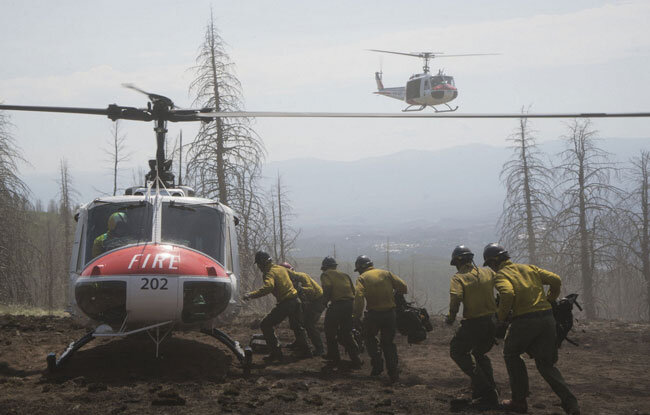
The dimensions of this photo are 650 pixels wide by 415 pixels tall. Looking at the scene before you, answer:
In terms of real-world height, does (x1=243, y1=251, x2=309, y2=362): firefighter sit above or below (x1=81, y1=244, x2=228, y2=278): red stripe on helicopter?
below

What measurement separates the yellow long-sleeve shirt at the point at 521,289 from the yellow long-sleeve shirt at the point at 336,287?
12.1ft

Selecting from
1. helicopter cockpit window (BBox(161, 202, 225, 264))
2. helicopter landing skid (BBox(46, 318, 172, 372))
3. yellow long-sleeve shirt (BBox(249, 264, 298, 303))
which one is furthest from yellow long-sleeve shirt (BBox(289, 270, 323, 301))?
helicopter landing skid (BBox(46, 318, 172, 372))

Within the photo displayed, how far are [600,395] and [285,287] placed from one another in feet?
17.5

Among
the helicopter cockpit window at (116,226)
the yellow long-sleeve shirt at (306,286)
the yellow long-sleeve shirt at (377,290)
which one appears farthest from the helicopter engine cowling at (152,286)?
the yellow long-sleeve shirt at (306,286)

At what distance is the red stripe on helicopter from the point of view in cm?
815

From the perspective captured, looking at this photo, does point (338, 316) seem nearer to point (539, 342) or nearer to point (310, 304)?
point (310, 304)

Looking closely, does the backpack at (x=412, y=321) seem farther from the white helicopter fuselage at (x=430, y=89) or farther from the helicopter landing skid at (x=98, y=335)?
the white helicopter fuselage at (x=430, y=89)

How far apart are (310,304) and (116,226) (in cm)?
426

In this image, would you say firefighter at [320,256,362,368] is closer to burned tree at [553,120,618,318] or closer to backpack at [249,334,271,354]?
backpack at [249,334,271,354]

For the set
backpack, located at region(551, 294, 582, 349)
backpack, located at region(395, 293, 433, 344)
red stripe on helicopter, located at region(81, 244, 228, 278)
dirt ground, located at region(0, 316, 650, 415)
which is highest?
red stripe on helicopter, located at region(81, 244, 228, 278)

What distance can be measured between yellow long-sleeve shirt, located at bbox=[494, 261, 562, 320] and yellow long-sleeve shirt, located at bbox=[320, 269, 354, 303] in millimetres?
3691

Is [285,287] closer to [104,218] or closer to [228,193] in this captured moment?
[104,218]

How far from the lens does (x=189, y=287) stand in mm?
8352

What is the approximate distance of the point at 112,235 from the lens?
9055 mm
